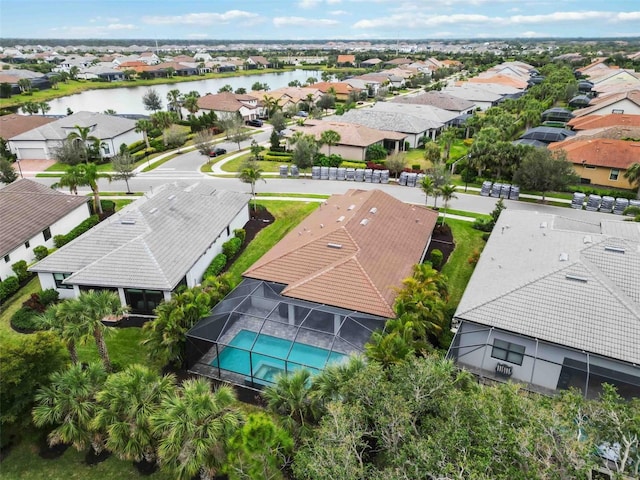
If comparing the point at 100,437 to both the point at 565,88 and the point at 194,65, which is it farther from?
the point at 194,65

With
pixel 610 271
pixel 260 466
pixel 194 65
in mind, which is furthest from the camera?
pixel 194 65

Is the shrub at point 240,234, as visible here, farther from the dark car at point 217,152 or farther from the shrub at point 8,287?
the dark car at point 217,152

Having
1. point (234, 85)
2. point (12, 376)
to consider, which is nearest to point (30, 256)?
point (12, 376)

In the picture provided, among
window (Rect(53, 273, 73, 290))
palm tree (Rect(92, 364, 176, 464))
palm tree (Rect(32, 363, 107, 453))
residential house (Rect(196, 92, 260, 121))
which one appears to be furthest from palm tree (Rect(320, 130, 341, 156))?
palm tree (Rect(92, 364, 176, 464))

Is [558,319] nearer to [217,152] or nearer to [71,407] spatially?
[71,407]

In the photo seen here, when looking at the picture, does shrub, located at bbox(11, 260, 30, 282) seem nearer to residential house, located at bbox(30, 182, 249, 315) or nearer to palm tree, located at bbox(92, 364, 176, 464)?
residential house, located at bbox(30, 182, 249, 315)

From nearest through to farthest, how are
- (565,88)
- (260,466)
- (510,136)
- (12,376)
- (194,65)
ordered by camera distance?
(260,466) → (12,376) → (510,136) → (565,88) → (194,65)

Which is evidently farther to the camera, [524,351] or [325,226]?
[325,226]

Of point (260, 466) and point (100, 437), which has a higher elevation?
point (260, 466)
